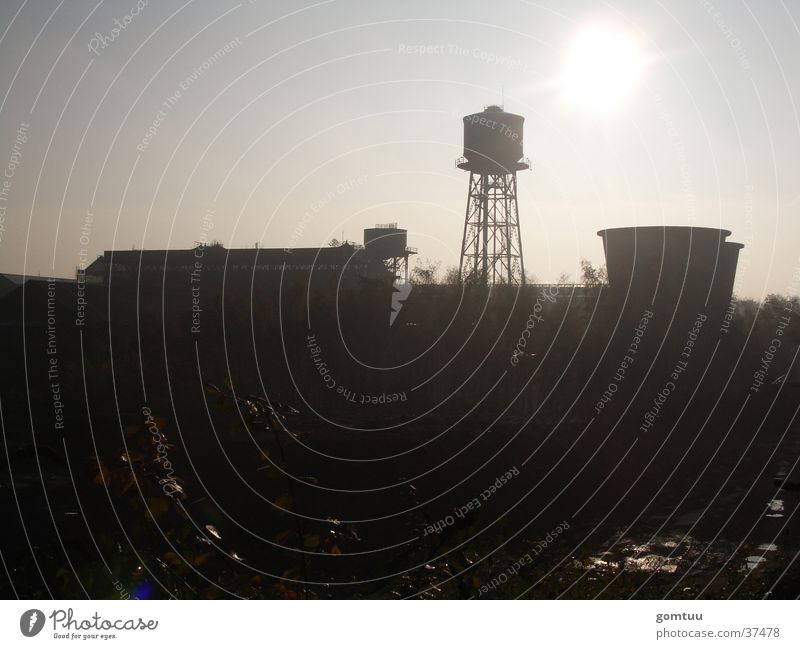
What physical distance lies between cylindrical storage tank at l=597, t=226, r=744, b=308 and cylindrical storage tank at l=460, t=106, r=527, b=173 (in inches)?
295

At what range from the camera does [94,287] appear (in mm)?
44219

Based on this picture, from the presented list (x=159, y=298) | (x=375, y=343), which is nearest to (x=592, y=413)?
(x=375, y=343)

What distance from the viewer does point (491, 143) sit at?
40.7 meters

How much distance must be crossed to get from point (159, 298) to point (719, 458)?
89.6 ft

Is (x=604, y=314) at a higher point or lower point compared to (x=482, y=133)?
lower

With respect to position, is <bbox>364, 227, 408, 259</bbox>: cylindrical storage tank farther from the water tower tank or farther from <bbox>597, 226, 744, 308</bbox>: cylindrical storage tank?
<bbox>597, 226, 744, 308</bbox>: cylindrical storage tank

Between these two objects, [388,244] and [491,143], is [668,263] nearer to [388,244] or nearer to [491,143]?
[491,143]

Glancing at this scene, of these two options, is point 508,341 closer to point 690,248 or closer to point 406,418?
point 406,418

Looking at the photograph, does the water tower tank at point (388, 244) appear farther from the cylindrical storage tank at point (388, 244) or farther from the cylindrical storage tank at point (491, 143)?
the cylindrical storage tank at point (491, 143)

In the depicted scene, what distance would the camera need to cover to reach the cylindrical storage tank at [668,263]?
114 feet

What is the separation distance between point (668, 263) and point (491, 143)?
36.5 feet

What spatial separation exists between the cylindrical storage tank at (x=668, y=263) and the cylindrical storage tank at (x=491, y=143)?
7486mm

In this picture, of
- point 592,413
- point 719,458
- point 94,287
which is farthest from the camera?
point 94,287

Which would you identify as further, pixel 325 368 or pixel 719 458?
pixel 325 368
